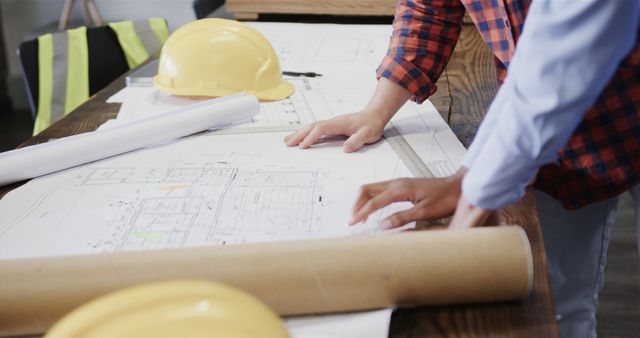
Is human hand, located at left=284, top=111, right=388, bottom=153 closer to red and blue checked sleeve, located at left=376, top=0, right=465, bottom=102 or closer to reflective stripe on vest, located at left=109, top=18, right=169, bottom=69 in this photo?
red and blue checked sleeve, located at left=376, top=0, right=465, bottom=102

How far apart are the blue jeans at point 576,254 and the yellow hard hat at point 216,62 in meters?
0.62

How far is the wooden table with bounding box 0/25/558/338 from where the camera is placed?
0.74 meters

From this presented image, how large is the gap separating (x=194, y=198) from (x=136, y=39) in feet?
4.22

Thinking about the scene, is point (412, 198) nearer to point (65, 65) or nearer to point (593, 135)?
point (593, 135)

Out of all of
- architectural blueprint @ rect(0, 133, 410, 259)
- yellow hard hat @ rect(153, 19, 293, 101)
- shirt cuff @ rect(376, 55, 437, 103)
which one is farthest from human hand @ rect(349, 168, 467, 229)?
yellow hard hat @ rect(153, 19, 293, 101)

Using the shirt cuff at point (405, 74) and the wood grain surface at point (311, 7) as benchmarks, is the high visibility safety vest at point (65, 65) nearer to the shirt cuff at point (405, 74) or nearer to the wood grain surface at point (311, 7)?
the wood grain surface at point (311, 7)

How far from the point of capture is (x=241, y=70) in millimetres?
1518

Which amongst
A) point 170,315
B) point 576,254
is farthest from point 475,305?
point 576,254

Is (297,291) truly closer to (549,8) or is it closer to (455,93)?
(549,8)

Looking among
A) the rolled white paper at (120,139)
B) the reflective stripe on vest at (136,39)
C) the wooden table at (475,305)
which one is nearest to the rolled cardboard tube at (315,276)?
the wooden table at (475,305)

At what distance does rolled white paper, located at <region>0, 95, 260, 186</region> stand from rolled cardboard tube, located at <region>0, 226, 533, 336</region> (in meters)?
0.42

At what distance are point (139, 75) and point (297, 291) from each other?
112 centimetres

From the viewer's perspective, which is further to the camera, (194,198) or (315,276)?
(194,198)

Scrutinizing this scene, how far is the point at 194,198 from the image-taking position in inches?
41.3
